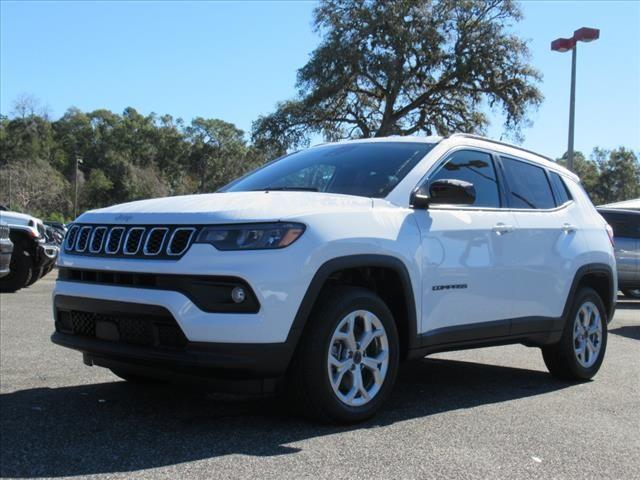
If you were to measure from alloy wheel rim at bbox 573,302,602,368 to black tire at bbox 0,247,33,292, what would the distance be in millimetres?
9831

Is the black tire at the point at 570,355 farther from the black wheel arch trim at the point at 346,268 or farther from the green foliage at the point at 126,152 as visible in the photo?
the green foliage at the point at 126,152

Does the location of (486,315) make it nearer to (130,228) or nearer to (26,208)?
(130,228)

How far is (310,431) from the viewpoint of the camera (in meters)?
4.32

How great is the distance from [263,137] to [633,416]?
35469 mm

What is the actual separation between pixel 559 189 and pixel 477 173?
4.22 feet

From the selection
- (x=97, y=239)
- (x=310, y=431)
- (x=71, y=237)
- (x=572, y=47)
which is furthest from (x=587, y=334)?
(x=572, y=47)

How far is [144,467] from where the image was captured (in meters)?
3.62

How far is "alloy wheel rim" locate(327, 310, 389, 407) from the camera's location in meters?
4.38

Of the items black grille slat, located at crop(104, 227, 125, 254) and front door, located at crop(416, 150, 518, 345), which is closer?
black grille slat, located at crop(104, 227, 125, 254)

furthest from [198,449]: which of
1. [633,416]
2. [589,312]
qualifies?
[589,312]

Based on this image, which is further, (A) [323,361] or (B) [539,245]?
(B) [539,245]

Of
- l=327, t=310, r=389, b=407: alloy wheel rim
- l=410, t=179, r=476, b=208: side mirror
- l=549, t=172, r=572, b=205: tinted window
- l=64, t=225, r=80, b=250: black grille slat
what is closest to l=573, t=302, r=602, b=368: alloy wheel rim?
l=549, t=172, r=572, b=205: tinted window

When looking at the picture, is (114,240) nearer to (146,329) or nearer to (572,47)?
(146,329)

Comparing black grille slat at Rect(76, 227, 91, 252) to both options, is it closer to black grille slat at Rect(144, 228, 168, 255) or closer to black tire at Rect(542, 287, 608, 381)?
black grille slat at Rect(144, 228, 168, 255)
